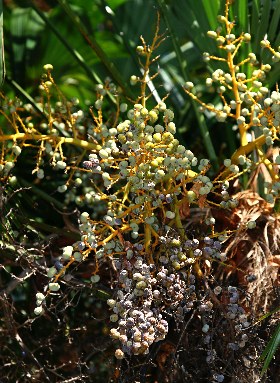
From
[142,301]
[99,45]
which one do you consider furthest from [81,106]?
[142,301]

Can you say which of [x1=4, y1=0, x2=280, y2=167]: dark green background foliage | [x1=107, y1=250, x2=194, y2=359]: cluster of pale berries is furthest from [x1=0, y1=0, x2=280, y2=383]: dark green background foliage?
[x1=107, y1=250, x2=194, y2=359]: cluster of pale berries

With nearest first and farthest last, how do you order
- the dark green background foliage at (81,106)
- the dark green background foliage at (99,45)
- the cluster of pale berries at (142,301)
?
1. the cluster of pale berries at (142,301)
2. the dark green background foliage at (81,106)
3. the dark green background foliage at (99,45)

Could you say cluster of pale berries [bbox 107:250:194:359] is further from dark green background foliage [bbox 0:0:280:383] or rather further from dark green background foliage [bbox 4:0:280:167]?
dark green background foliage [bbox 4:0:280:167]

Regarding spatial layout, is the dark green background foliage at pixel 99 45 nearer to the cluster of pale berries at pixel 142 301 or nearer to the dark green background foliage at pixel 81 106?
the dark green background foliage at pixel 81 106

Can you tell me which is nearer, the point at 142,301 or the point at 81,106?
the point at 142,301

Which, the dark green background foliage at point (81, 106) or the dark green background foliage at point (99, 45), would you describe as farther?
the dark green background foliage at point (99, 45)

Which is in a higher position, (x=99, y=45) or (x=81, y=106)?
(x=99, y=45)

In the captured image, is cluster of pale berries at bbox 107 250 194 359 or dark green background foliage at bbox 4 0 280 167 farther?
dark green background foliage at bbox 4 0 280 167

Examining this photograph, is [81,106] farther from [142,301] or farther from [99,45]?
[142,301]

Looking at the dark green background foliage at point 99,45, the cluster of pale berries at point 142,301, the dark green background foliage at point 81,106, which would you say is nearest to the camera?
the cluster of pale berries at point 142,301

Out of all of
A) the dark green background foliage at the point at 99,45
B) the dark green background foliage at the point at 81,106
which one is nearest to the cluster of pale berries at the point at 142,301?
the dark green background foliage at the point at 81,106

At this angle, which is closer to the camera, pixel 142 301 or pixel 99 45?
pixel 142 301

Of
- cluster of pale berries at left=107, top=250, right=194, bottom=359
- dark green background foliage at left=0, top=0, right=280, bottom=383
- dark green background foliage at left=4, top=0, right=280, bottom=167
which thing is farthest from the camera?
dark green background foliage at left=4, top=0, right=280, bottom=167

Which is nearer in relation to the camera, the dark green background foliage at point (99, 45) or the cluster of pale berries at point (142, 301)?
the cluster of pale berries at point (142, 301)
